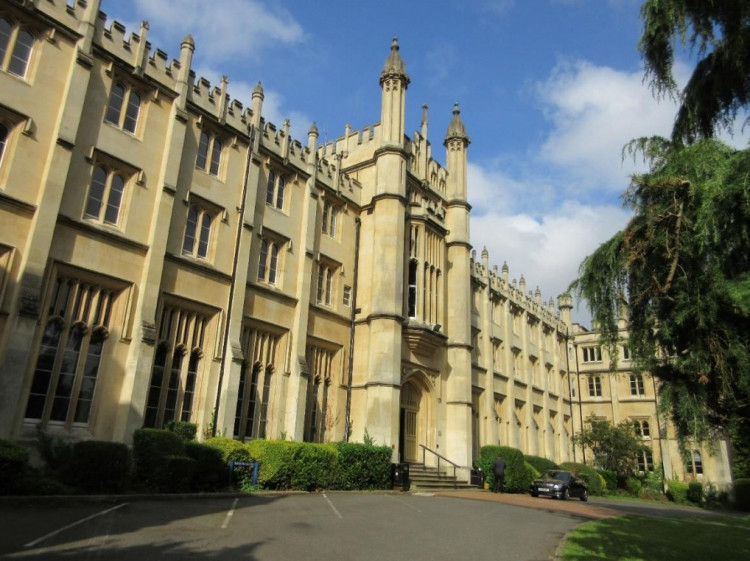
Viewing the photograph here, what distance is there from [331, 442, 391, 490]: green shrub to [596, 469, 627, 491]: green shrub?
22.4 metres

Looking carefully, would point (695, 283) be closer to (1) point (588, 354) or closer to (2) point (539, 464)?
(2) point (539, 464)

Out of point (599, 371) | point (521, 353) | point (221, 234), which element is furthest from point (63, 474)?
point (599, 371)

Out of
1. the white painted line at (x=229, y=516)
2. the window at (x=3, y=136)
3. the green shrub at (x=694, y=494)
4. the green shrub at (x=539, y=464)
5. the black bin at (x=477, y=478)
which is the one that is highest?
the window at (x=3, y=136)

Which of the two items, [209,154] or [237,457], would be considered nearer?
[237,457]

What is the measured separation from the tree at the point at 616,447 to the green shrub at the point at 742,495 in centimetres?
660

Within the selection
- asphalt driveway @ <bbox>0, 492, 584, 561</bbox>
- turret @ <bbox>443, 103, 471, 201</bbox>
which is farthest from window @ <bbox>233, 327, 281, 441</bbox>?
turret @ <bbox>443, 103, 471, 201</bbox>

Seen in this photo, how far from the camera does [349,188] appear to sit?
27141 millimetres

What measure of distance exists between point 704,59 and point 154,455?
46.2 ft

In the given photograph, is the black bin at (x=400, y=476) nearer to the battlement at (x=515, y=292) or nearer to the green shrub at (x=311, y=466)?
the green shrub at (x=311, y=466)

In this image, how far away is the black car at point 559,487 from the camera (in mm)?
26094

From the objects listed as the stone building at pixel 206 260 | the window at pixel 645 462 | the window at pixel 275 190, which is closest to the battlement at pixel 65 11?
the stone building at pixel 206 260

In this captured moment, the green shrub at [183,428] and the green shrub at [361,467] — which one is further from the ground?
the green shrub at [183,428]

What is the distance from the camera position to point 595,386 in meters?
51.0

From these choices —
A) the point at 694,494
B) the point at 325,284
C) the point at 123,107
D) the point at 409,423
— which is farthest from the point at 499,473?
the point at 123,107
